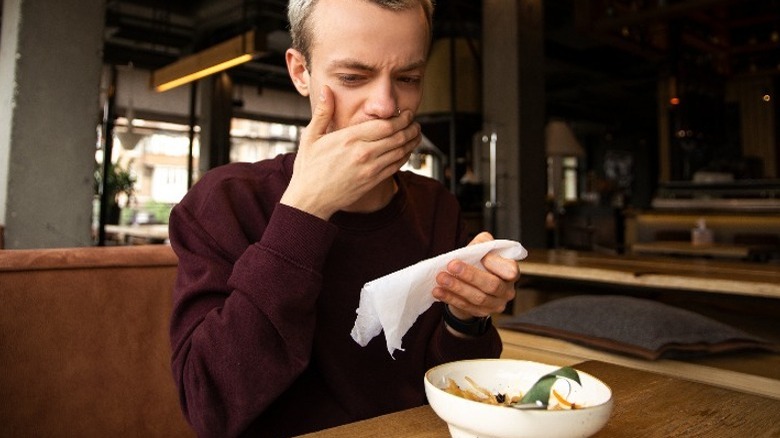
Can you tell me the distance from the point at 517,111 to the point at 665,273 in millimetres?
4714

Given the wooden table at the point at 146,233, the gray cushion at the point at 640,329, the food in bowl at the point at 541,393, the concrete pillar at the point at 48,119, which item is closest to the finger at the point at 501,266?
the food in bowl at the point at 541,393

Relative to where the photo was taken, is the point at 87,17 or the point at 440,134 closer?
the point at 87,17

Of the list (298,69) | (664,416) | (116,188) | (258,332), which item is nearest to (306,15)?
(298,69)

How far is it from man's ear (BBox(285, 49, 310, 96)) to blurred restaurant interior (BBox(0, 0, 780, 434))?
1.43 meters

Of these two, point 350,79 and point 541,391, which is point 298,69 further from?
point 541,391

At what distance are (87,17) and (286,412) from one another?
12.4ft

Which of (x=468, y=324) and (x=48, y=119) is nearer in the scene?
(x=468, y=324)

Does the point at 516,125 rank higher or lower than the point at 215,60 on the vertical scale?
lower

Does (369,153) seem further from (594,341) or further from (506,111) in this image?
(506,111)

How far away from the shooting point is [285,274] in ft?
2.69

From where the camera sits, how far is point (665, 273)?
7.41 ft

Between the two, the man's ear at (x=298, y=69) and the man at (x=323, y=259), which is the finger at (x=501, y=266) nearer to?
the man at (x=323, y=259)

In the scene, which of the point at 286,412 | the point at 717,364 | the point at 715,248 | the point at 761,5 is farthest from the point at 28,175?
the point at 761,5

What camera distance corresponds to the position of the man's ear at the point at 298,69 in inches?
44.8
